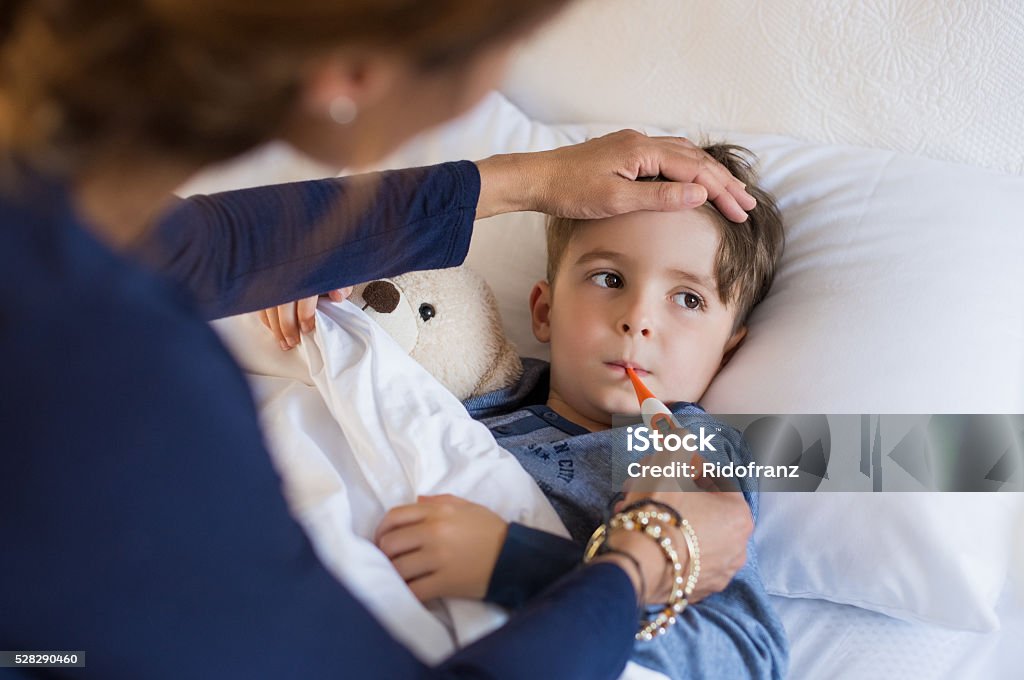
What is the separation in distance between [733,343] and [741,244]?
5.6 inches

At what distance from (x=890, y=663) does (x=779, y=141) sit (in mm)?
831

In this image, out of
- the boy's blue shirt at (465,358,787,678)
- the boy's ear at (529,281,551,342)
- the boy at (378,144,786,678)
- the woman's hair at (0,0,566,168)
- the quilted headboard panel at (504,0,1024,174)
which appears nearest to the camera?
the woman's hair at (0,0,566,168)

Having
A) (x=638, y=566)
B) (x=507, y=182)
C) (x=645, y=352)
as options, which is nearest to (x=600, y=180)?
(x=507, y=182)

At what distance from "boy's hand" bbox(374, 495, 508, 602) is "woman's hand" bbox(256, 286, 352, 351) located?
31 centimetres

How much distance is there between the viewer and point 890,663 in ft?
3.68

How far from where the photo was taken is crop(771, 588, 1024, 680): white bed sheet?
1.12 meters

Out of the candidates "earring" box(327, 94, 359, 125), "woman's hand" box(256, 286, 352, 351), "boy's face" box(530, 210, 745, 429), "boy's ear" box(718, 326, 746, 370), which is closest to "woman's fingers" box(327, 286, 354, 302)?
"woman's hand" box(256, 286, 352, 351)

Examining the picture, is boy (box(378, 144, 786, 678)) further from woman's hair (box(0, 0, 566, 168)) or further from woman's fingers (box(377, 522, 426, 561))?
woman's hair (box(0, 0, 566, 168))

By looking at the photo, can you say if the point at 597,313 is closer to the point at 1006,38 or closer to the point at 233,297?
the point at 233,297

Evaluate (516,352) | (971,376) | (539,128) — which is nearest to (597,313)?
(516,352)

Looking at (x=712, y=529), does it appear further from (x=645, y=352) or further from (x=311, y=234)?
(x=311, y=234)

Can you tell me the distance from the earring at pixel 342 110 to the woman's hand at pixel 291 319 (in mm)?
585

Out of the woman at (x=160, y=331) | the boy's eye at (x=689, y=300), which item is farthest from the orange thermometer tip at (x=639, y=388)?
the woman at (x=160, y=331)

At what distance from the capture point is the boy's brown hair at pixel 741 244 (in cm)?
128
